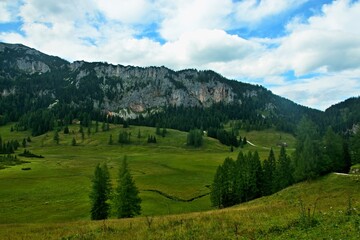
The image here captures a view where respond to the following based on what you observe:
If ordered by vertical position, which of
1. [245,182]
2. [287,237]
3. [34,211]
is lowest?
[34,211]

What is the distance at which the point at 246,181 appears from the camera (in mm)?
71375

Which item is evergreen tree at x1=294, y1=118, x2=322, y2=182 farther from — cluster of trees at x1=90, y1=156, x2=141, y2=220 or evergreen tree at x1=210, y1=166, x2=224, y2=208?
cluster of trees at x1=90, y1=156, x2=141, y2=220

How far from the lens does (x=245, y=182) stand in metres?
71.1

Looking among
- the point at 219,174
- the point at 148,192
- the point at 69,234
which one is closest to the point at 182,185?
the point at 148,192

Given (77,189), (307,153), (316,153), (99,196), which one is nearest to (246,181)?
(307,153)

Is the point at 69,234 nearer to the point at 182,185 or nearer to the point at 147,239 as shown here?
the point at 147,239

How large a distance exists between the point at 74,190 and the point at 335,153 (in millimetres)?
64044

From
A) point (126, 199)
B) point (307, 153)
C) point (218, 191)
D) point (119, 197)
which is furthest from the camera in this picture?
point (218, 191)

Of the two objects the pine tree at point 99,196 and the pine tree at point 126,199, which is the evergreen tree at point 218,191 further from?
the pine tree at point 99,196

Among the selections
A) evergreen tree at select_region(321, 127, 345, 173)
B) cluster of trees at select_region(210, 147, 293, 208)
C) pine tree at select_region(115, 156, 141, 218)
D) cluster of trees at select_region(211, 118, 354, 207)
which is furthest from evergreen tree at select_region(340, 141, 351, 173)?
pine tree at select_region(115, 156, 141, 218)

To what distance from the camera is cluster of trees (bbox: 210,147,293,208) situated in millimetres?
71125

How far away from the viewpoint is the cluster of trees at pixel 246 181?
7112 cm

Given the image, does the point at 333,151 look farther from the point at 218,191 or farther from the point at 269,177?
the point at 218,191

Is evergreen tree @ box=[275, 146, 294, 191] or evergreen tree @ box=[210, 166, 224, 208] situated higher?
evergreen tree @ box=[275, 146, 294, 191]
